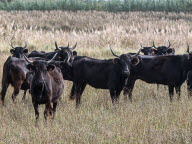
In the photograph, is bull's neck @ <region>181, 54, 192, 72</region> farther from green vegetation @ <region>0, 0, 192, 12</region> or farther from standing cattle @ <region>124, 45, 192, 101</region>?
green vegetation @ <region>0, 0, 192, 12</region>

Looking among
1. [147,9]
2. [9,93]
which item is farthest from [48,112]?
[147,9]

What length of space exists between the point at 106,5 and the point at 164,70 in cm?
4287

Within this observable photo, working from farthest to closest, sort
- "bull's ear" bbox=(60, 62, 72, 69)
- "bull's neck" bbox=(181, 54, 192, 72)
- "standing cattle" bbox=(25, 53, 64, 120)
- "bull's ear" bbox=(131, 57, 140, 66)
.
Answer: "bull's neck" bbox=(181, 54, 192, 72) < "bull's ear" bbox=(60, 62, 72, 69) < "bull's ear" bbox=(131, 57, 140, 66) < "standing cattle" bbox=(25, 53, 64, 120)

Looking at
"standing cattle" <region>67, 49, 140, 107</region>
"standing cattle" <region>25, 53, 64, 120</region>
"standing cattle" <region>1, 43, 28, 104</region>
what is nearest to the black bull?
"standing cattle" <region>67, 49, 140, 107</region>

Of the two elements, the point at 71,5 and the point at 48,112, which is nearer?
the point at 48,112

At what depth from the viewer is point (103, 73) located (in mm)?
12891

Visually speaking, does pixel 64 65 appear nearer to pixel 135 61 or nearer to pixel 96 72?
pixel 96 72

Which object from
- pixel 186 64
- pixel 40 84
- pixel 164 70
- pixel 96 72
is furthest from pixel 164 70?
pixel 40 84

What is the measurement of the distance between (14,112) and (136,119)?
289 cm

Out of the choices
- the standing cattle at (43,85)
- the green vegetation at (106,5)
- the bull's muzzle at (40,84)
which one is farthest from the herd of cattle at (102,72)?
the green vegetation at (106,5)

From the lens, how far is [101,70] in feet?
42.5

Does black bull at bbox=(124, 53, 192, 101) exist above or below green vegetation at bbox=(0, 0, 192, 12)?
above

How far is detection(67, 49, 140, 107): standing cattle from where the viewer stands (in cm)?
1244

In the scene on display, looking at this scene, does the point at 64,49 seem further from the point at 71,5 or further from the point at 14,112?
the point at 71,5
